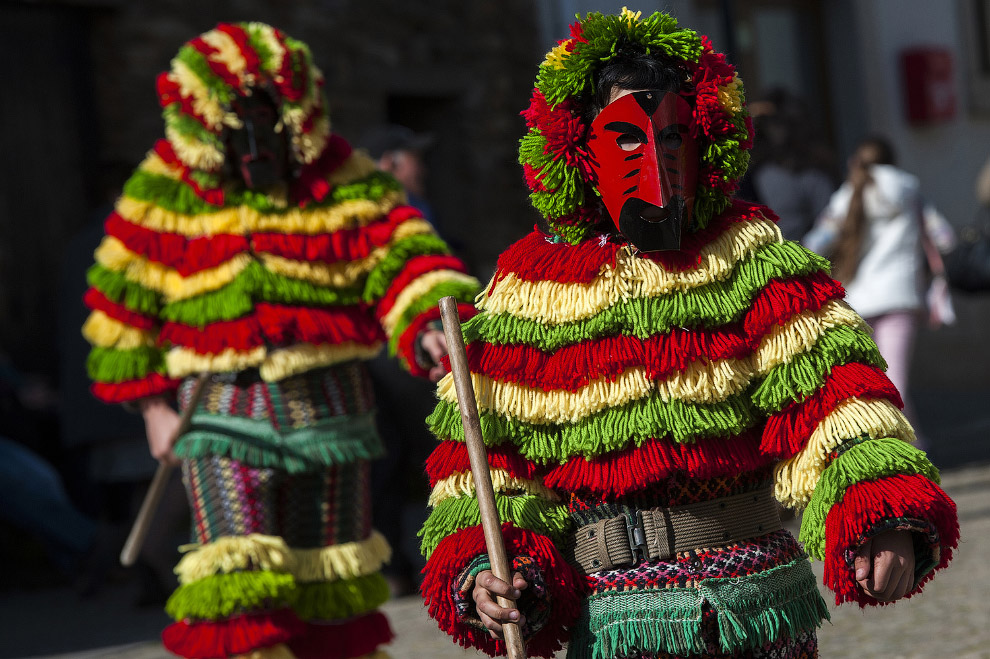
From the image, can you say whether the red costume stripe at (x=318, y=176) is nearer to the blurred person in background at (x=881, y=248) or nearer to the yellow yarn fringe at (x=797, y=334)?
the yellow yarn fringe at (x=797, y=334)

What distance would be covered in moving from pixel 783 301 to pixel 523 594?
0.65m

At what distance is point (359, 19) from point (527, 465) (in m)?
7.07

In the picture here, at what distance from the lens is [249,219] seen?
142 inches

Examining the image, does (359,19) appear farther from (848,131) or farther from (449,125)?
(848,131)

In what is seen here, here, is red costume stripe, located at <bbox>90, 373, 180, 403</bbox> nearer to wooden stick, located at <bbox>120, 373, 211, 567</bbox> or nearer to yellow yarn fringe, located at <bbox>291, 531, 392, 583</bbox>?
wooden stick, located at <bbox>120, 373, 211, 567</bbox>

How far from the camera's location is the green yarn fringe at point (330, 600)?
357 cm

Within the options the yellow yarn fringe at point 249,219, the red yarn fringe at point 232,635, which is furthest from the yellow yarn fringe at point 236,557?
the yellow yarn fringe at point 249,219

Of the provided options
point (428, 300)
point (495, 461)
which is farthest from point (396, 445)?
point (495, 461)

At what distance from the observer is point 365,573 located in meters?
3.66

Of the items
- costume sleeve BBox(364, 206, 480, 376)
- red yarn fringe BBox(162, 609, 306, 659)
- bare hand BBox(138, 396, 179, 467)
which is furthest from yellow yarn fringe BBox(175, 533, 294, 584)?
costume sleeve BBox(364, 206, 480, 376)

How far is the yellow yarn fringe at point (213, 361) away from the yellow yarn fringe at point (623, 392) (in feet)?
4.35

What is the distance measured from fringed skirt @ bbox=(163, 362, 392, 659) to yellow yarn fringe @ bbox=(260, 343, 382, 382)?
0.16ft

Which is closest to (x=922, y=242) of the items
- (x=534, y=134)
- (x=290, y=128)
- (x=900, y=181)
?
(x=900, y=181)

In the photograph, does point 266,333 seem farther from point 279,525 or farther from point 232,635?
point 232,635
